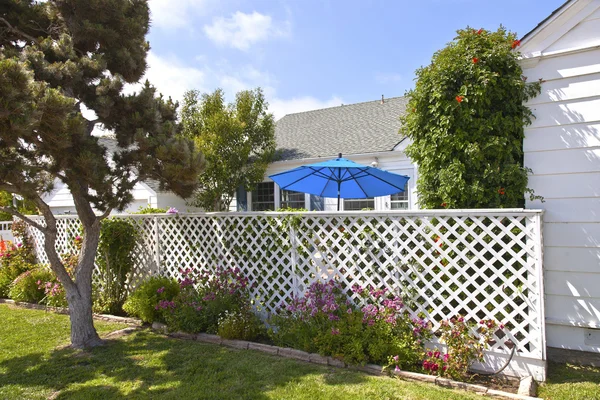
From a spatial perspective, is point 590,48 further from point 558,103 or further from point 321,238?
point 321,238

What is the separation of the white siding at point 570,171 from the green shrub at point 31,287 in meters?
7.66

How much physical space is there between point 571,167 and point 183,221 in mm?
5094

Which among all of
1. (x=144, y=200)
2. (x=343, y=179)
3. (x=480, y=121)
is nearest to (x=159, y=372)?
(x=343, y=179)

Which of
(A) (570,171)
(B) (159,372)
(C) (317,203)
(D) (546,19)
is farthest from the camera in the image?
(C) (317,203)

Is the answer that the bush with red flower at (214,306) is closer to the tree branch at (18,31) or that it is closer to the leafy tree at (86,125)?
the leafy tree at (86,125)

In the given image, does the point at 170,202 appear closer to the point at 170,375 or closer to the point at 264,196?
the point at 264,196

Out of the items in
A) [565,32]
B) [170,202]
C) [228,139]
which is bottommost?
[170,202]

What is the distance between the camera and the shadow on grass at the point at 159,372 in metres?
3.40

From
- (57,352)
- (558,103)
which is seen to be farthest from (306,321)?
(558,103)

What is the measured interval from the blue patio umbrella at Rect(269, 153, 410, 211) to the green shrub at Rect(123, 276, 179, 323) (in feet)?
7.75

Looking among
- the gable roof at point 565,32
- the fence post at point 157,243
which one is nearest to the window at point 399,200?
the gable roof at point 565,32

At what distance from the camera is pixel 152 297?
17.6ft

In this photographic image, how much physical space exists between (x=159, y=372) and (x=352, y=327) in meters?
2.01

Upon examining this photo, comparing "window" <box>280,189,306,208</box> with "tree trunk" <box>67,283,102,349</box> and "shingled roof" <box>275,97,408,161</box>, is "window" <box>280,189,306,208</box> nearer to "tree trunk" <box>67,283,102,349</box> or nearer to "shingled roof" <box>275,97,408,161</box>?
"shingled roof" <box>275,97,408,161</box>
